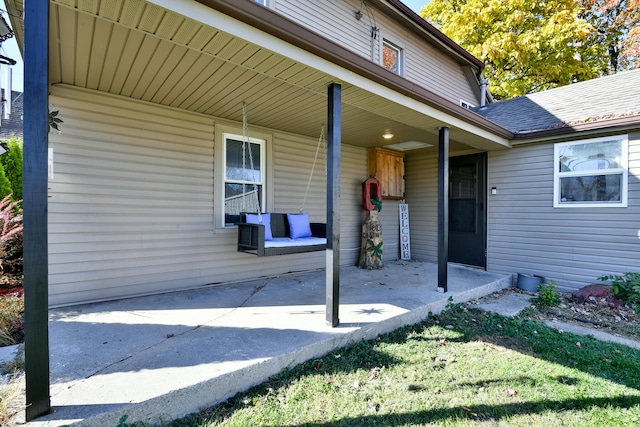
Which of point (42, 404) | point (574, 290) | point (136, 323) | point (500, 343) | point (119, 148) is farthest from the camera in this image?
point (574, 290)

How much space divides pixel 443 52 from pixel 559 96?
9.84 feet

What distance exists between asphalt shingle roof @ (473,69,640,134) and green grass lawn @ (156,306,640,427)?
367 cm

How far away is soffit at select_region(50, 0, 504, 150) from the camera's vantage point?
2172mm

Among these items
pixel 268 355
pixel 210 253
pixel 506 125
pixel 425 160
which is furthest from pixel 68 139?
pixel 506 125

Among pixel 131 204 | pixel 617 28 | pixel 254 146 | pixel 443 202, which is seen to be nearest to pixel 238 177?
pixel 254 146

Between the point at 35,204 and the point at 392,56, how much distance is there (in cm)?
704

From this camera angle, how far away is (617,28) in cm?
1159

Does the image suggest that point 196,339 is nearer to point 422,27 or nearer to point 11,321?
point 11,321

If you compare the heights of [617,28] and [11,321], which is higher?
[617,28]

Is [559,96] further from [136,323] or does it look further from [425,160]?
[136,323]

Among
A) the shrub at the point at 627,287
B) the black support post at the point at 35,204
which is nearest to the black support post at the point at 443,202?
the shrub at the point at 627,287

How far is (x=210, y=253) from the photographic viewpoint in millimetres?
4570

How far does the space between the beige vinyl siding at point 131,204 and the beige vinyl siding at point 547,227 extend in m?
4.54

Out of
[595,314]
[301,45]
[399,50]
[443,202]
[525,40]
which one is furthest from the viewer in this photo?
[525,40]
